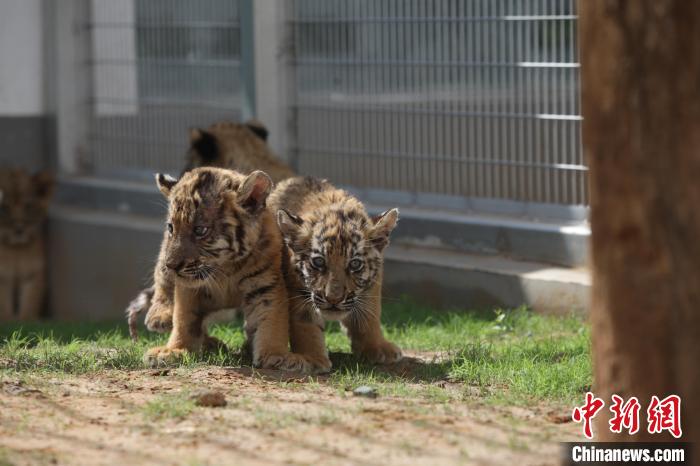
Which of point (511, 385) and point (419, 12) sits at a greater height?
point (419, 12)

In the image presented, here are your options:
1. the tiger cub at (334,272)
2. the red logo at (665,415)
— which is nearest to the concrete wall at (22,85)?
the tiger cub at (334,272)

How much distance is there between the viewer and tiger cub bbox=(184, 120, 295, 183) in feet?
29.4

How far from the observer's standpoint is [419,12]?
30.9 ft

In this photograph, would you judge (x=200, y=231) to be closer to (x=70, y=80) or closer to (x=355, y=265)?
(x=355, y=265)

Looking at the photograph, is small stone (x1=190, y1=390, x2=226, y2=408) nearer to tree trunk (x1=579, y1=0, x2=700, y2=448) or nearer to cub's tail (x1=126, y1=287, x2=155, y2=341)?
tree trunk (x1=579, y1=0, x2=700, y2=448)

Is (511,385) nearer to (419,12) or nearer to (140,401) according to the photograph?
(140,401)

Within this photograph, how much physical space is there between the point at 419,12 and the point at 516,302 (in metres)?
2.45

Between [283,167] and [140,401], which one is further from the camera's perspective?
[283,167]

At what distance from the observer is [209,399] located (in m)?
5.08

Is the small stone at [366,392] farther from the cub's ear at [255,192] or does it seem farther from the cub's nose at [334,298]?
the cub's ear at [255,192]

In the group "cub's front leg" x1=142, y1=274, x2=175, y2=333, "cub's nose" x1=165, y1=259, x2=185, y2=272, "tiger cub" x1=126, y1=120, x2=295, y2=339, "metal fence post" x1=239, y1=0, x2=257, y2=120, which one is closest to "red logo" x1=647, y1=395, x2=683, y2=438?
"cub's nose" x1=165, y1=259, x2=185, y2=272

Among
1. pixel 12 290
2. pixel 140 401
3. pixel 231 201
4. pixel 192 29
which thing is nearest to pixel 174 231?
pixel 231 201

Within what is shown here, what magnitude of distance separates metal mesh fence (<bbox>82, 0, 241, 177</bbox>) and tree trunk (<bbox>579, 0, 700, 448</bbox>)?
731cm

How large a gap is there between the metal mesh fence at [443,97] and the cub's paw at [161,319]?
314 centimetres
